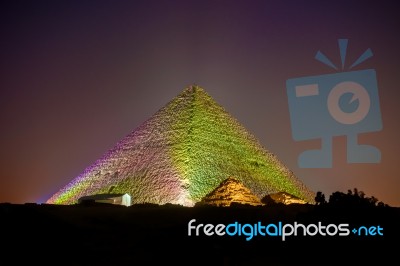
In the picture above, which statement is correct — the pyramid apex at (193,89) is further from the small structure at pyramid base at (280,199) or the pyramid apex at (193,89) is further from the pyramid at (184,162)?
the small structure at pyramid base at (280,199)

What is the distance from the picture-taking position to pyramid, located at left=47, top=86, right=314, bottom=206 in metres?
36.5

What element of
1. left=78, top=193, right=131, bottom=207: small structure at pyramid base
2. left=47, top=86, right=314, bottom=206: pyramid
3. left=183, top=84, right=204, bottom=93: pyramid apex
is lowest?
left=78, top=193, right=131, bottom=207: small structure at pyramid base

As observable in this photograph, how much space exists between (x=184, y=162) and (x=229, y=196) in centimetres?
653

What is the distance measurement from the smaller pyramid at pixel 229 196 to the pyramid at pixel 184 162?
1836 mm

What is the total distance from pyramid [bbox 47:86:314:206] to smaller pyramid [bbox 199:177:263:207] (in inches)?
72.3

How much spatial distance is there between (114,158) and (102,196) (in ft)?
32.1

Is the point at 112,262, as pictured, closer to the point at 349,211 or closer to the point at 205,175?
the point at 349,211

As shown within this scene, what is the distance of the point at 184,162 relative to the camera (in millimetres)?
37781

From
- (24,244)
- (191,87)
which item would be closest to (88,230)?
(24,244)

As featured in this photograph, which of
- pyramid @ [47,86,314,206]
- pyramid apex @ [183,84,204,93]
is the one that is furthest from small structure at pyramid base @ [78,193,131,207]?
pyramid apex @ [183,84,204,93]

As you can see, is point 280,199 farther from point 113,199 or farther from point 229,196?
point 113,199

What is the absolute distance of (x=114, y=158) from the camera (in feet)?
145

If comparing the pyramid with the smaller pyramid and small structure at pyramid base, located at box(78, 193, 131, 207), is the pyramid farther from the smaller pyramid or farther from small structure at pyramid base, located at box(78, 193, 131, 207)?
the smaller pyramid

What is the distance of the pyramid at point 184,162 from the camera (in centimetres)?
3650
